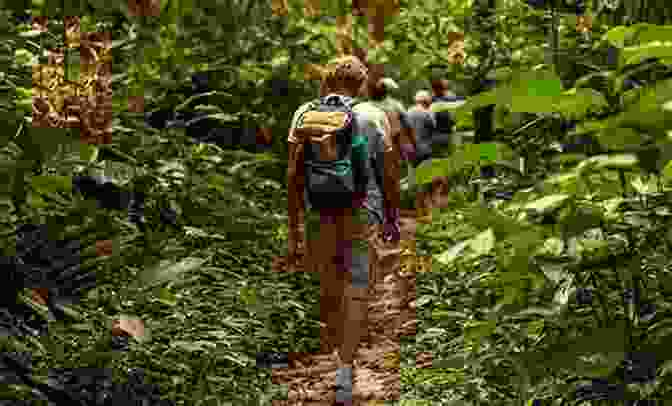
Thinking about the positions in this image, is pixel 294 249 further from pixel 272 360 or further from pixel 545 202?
pixel 545 202

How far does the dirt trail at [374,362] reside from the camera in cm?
571

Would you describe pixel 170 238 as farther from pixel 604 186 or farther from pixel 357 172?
pixel 604 186

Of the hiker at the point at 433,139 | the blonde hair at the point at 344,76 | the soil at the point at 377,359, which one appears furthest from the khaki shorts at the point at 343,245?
the hiker at the point at 433,139

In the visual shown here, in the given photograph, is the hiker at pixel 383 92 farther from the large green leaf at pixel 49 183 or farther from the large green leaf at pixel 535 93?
the large green leaf at pixel 535 93

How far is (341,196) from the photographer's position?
17.6 ft

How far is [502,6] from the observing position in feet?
29.6

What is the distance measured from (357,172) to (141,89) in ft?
12.1

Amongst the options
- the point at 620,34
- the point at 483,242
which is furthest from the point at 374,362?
the point at 620,34

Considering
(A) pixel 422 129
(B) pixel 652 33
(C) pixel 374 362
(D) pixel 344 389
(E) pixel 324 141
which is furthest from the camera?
(A) pixel 422 129

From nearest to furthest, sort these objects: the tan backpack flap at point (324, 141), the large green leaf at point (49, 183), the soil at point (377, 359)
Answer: the large green leaf at point (49, 183) < the tan backpack flap at point (324, 141) < the soil at point (377, 359)

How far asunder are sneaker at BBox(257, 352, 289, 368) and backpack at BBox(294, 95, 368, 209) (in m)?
1.06

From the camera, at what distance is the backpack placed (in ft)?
17.4

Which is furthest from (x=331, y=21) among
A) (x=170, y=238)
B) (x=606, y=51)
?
(x=606, y=51)

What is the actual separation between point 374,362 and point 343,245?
3.79ft
